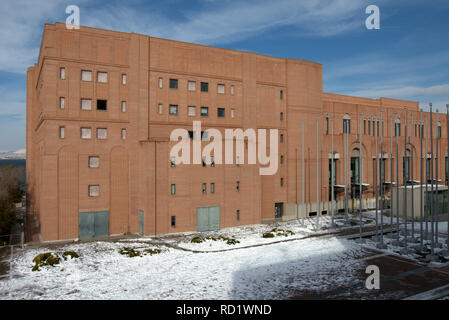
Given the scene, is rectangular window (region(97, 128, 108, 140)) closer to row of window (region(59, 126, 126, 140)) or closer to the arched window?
row of window (region(59, 126, 126, 140))

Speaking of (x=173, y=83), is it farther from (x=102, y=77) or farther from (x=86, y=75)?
(x=86, y=75)

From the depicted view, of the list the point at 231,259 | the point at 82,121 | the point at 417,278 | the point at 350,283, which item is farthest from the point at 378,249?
the point at 82,121

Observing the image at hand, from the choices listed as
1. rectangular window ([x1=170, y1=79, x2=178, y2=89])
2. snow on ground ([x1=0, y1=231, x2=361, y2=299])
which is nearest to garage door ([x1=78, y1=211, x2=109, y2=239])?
snow on ground ([x1=0, y1=231, x2=361, y2=299])

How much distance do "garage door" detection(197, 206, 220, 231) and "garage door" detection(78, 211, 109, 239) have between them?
10350mm

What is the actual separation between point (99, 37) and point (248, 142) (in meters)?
21.0

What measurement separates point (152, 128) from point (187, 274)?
2006 cm

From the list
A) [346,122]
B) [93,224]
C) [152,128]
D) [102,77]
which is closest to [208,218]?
[152,128]

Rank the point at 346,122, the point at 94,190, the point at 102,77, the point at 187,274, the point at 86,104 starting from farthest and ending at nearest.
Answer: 1. the point at 346,122
2. the point at 102,77
3. the point at 94,190
4. the point at 86,104
5. the point at 187,274

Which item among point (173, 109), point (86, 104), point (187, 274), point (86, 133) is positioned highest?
point (173, 109)

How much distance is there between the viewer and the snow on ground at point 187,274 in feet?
63.4

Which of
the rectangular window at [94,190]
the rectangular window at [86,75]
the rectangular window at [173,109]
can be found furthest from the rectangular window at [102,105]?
the rectangular window at [94,190]

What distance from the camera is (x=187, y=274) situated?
22625mm

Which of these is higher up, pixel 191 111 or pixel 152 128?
pixel 191 111

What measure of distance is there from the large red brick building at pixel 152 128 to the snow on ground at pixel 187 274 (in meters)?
6.36
